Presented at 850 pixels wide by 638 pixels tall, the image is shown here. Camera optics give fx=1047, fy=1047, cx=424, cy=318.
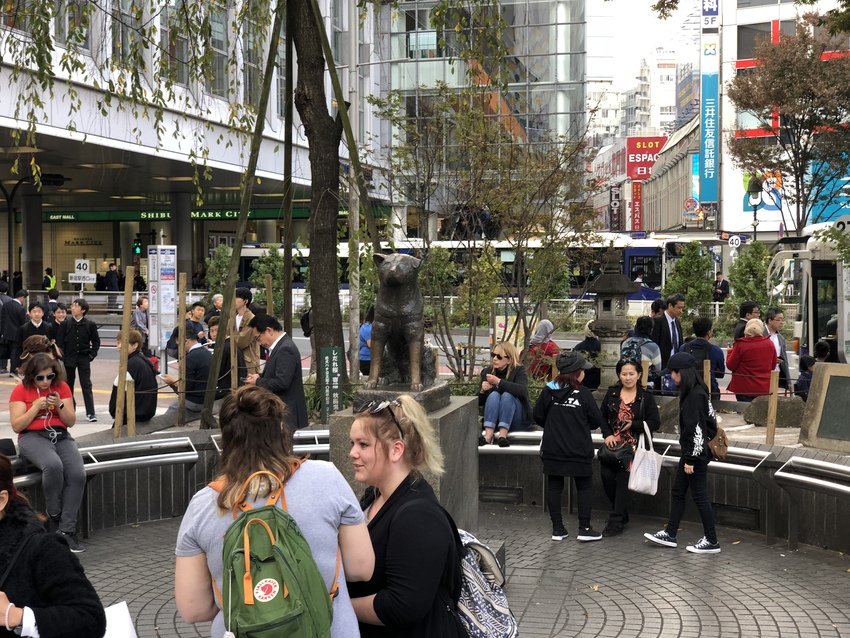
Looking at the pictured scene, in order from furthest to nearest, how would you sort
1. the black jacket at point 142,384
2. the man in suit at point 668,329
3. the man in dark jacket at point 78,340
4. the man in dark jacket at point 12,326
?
the man in dark jacket at point 12,326 → the man in dark jacket at point 78,340 → the man in suit at point 668,329 → the black jacket at point 142,384

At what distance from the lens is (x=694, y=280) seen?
31656 mm

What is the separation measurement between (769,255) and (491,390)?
2422 cm

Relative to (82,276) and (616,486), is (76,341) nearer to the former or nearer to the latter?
(616,486)

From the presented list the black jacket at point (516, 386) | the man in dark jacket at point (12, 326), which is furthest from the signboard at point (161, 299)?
the black jacket at point (516, 386)

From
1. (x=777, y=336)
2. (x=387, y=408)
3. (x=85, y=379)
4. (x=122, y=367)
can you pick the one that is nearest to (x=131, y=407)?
(x=122, y=367)

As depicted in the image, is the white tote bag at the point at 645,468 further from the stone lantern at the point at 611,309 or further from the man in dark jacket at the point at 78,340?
the man in dark jacket at the point at 78,340

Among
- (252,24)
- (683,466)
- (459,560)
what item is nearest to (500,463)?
(683,466)

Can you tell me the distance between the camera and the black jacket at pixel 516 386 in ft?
30.7

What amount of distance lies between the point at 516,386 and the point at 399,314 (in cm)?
282

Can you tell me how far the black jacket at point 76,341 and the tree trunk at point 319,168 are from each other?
234 inches

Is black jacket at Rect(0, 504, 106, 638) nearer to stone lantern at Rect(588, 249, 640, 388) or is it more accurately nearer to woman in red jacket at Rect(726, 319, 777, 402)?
woman in red jacket at Rect(726, 319, 777, 402)

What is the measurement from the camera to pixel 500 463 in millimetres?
9852

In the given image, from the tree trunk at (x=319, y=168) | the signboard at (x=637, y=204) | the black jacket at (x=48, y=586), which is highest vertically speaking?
the signboard at (x=637, y=204)

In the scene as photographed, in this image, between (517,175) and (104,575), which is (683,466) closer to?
(104,575)
